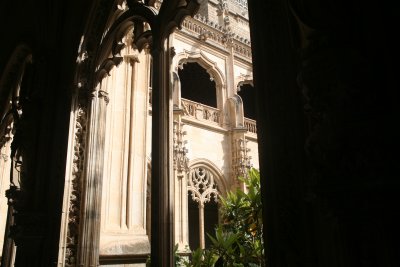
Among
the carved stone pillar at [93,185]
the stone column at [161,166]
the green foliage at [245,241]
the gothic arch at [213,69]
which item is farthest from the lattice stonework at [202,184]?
the stone column at [161,166]

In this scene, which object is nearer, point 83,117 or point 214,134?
point 83,117

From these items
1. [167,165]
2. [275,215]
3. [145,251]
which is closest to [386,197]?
[275,215]

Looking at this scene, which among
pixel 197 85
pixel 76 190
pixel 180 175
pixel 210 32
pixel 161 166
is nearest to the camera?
pixel 161 166

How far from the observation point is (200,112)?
11961 millimetres

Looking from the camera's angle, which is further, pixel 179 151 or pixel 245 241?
pixel 179 151

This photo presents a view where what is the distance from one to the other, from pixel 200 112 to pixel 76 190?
9025 millimetres

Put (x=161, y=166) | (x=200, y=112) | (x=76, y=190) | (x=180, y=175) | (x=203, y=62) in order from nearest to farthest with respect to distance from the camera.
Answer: (x=161, y=166) → (x=76, y=190) → (x=180, y=175) → (x=200, y=112) → (x=203, y=62)

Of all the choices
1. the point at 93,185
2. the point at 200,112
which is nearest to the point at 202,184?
the point at 200,112

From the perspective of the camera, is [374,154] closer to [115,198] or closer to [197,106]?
[115,198]

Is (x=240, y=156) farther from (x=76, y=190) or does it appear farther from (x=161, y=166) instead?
(x=161, y=166)

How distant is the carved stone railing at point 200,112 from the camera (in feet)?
38.1

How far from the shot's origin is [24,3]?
14.5ft

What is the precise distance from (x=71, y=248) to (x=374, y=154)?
8.81ft

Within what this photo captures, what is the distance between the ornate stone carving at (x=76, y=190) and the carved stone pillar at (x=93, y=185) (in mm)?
49
